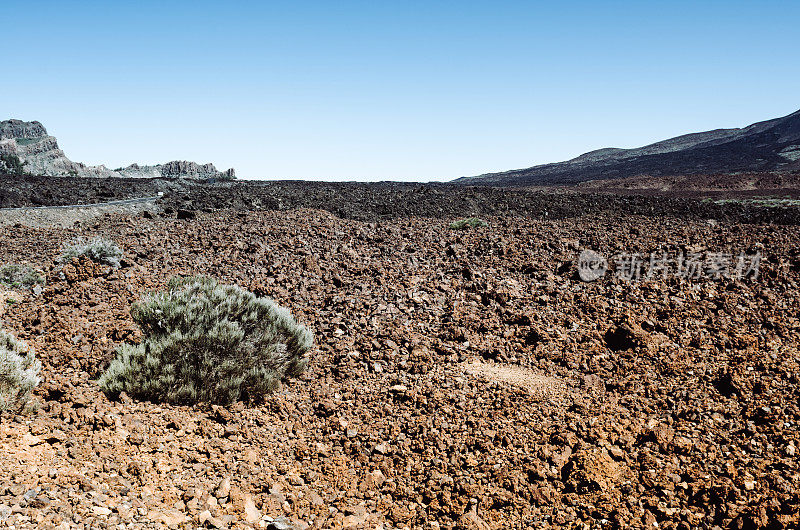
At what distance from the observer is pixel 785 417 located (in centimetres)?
418

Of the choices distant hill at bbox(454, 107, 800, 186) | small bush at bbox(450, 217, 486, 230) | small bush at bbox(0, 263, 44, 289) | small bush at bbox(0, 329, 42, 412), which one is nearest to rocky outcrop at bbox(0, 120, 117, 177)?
distant hill at bbox(454, 107, 800, 186)

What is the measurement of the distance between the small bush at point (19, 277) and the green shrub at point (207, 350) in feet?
9.89

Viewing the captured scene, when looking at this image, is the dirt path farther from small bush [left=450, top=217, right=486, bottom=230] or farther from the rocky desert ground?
small bush [left=450, top=217, right=486, bottom=230]

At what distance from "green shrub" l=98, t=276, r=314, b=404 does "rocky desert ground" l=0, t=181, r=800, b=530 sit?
17 centimetres

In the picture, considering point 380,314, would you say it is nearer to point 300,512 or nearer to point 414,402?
point 414,402

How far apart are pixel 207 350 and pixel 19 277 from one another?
15.8ft

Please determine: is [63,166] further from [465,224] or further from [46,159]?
[465,224]

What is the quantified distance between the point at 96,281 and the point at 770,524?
305 inches

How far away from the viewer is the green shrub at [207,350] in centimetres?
429

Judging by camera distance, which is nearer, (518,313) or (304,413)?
(304,413)

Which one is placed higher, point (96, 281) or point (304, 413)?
point (96, 281)

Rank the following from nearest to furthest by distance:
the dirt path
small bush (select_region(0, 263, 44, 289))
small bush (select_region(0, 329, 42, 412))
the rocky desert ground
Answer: the rocky desert ground → small bush (select_region(0, 329, 42, 412)) → small bush (select_region(0, 263, 44, 289)) → the dirt path

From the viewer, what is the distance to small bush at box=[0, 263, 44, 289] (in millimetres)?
7062

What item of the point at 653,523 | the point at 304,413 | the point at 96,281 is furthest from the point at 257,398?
the point at 96,281
